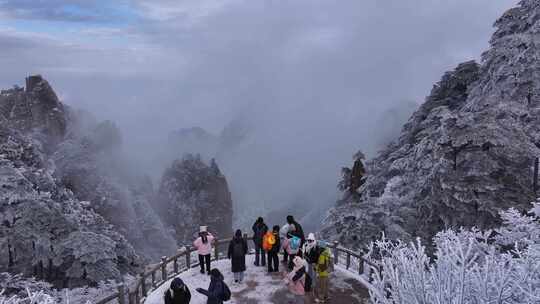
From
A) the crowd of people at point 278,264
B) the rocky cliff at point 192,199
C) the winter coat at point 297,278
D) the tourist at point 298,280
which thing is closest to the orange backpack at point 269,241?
the crowd of people at point 278,264

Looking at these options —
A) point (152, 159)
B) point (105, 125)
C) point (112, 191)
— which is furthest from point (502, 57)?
point (152, 159)

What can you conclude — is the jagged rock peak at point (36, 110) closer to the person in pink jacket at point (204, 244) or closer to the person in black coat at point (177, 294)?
the person in pink jacket at point (204, 244)

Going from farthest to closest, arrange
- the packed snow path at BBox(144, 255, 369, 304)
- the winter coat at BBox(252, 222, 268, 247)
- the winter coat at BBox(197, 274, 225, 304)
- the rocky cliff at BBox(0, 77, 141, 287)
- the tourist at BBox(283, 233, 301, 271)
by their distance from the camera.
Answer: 1. the rocky cliff at BBox(0, 77, 141, 287)
2. the winter coat at BBox(252, 222, 268, 247)
3. the tourist at BBox(283, 233, 301, 271)
4. the packed snow path at BBox(144, 255, 369, 304)
5. the winter coat at BBox(197, 274, 225, 304)

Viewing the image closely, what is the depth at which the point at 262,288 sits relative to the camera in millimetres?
11062

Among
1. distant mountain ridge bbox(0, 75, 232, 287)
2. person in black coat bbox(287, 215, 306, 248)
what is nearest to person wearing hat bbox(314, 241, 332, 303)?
person in black coat bbox(287, 215, 306, 248)

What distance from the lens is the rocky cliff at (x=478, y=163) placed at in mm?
13734

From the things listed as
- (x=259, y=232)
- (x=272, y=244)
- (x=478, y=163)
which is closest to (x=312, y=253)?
(x=272, y=244)

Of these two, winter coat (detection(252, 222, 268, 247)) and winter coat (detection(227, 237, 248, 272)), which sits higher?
winter coat (detection(252, 222, 268, 247))

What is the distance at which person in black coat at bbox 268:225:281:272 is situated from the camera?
1151 cm

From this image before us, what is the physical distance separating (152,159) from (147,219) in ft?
349

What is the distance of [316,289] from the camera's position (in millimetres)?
10469

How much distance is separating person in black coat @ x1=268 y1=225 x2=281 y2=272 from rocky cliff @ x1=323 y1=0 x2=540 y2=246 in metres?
5.40

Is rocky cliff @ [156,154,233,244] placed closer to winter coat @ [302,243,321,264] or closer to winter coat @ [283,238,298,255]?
winter coat @ [283,238,298,255]

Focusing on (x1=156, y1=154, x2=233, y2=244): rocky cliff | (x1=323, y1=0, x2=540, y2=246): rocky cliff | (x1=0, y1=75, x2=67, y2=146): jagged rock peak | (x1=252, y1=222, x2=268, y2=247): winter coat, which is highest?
(x1=0, y1=75, x2=67, y2=146): jagged rock peak
